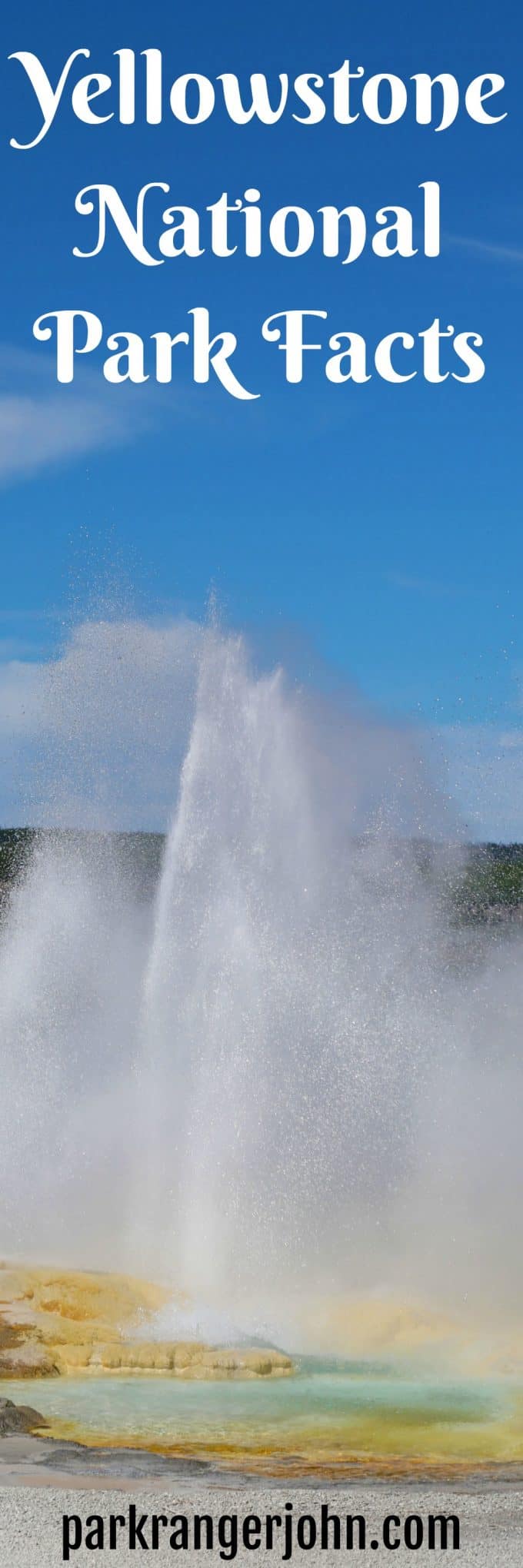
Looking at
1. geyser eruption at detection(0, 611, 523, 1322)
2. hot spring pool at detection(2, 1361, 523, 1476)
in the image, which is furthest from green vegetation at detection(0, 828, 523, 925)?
hot spring pool at detection(2, 1361, 523, 1476)

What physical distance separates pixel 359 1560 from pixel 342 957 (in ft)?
52.1

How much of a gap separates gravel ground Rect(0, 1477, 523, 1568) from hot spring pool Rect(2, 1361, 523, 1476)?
0.78 meters

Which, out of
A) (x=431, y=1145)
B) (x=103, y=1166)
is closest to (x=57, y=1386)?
(x=103, y=1166)

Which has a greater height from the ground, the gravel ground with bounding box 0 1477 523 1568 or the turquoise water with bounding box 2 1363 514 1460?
the turquoise water with bounding box 2 1363 514 1460

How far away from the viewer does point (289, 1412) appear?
1440cm

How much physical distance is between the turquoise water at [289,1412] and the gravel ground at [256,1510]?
1.19 m

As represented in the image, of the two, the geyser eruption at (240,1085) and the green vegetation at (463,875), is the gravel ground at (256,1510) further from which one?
the green vegetation at (463,875)

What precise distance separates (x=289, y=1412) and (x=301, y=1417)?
21cm

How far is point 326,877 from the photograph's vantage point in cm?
2483

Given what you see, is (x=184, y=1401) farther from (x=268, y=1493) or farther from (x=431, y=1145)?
(x=431, y=1145)

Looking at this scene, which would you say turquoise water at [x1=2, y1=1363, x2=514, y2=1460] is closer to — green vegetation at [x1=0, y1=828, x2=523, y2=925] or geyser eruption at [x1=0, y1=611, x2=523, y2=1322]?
geyser eruption at [x1=0, y1=611, x2=523, y2=1322]

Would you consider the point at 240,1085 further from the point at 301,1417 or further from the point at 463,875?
the point at 463,875

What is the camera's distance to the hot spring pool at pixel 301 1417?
13.2 metres

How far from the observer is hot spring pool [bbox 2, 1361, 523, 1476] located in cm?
1320
